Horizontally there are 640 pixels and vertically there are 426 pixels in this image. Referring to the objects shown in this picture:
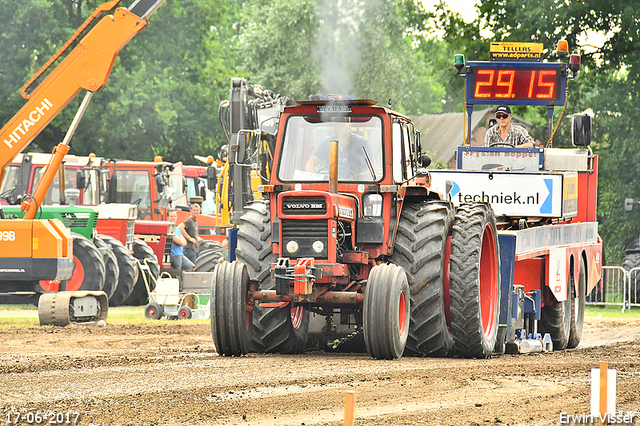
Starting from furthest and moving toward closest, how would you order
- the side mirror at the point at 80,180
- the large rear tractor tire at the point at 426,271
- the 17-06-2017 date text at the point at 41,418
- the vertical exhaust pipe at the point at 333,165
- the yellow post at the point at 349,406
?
the side mirror at the point at 80,180 < the large rear tractor tire at the point at 426,271 < the vertical exhaust pipe at the point at 333,165 < the 17-06-2017 date text at the point at 41,418 < the yellow post at the point at 349,406

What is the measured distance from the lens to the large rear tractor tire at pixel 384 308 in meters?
9.63

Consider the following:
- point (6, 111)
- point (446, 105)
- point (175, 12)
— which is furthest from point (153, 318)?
point (446, 105)

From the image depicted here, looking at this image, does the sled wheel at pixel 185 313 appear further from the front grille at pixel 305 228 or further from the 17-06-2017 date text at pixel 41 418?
the 17-06-2017 date text at pixel 41 418

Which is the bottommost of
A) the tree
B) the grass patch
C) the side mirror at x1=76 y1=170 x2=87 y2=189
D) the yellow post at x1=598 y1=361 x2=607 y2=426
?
the grass patch

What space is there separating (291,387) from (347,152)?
3.26 meters

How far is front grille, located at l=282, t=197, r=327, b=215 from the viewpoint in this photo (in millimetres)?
9844

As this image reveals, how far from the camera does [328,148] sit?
35.0ft

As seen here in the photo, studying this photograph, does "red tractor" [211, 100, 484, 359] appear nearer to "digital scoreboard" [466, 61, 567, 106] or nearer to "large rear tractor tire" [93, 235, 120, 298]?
"digital scoreboard" [466, 61, 567, 106]

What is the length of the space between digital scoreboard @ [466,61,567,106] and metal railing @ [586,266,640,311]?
26.3ft

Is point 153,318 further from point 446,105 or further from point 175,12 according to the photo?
point 446,105

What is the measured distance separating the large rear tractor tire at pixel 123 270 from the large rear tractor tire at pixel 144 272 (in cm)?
86

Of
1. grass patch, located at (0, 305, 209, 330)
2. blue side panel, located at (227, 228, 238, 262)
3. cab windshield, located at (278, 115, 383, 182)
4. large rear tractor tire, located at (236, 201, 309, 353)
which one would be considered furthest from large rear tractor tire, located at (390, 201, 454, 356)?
grass patch, located at (0, 305, 209, 330)

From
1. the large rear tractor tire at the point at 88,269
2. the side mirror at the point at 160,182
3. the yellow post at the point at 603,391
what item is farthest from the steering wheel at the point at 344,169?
the side mirror at the point at 160,182

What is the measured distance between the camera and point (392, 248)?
1042cm
